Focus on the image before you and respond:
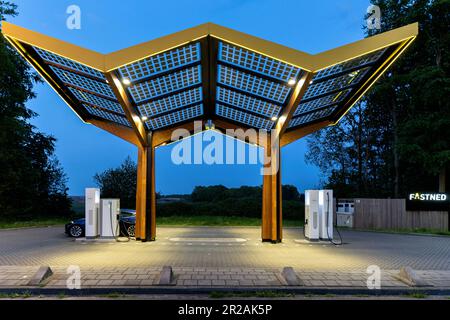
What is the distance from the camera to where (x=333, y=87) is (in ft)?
37.3

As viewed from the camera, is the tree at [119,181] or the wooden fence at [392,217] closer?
the wooden fence at [392,217]

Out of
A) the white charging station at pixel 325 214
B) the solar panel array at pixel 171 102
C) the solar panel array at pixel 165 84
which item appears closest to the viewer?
the solar panel array at pixel 165 84

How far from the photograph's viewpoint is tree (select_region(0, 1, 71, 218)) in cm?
2728

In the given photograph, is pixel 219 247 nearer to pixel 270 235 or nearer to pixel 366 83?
pixel 270 235

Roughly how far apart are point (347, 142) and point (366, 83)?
22394 mm

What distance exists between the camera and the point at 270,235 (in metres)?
14.0

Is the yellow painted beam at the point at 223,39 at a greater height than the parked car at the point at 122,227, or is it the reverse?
the yellow painted beam at the point at 223,39

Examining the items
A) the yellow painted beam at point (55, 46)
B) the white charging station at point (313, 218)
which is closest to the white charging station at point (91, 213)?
the yellow painted beam at point (55, 46)

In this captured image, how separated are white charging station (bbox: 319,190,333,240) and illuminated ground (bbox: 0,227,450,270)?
743mm

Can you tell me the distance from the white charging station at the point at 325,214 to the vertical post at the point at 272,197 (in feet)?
5.11

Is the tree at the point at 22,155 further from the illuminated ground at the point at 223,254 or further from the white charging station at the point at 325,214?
the white charging station at the point at 325,214

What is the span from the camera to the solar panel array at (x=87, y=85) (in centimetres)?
927

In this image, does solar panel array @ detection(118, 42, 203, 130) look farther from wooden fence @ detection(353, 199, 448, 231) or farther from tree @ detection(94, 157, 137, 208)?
tree @ detection(94, 157, 137, 208)

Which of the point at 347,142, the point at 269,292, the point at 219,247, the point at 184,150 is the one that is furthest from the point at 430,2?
the point at 269,292
